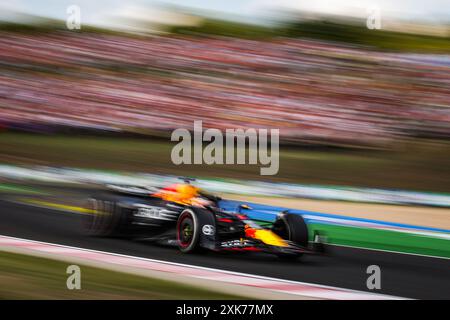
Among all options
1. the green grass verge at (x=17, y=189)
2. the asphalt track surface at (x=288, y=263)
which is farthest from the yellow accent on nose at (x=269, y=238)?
the green grass verge at (x=17, y=189)

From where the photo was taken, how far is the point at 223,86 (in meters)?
5.38

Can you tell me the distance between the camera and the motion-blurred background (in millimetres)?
5227

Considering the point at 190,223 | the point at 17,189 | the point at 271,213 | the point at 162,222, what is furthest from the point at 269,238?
the point at 17,189

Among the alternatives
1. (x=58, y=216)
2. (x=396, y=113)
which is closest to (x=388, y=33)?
(x=396, y=113)

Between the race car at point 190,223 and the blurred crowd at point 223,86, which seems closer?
the race car at point 190,223

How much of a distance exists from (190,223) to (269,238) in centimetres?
58

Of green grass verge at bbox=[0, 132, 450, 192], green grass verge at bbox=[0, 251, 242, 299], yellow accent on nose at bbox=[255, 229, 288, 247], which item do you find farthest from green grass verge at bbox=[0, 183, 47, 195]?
yellow accent on nose at bbox=[255, 229, 288, 247]

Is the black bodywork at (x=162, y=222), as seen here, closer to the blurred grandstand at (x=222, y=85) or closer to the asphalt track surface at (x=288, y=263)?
the asphalt track surface at (x=288, y=263)

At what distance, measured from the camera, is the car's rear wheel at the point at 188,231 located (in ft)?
16.7

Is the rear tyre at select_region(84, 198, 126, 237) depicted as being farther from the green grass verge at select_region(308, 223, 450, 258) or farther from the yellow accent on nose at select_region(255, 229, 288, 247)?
the green grass verge at select_region(308, 223, 450, 258)

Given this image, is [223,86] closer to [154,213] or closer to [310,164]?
[310,164]

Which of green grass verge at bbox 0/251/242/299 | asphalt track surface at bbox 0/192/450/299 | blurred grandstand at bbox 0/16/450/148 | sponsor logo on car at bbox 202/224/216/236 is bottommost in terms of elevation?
green grass verge at bbox 0/251/242/299

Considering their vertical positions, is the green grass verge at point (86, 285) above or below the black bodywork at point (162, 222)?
below

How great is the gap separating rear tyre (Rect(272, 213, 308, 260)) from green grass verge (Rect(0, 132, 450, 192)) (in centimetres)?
27
